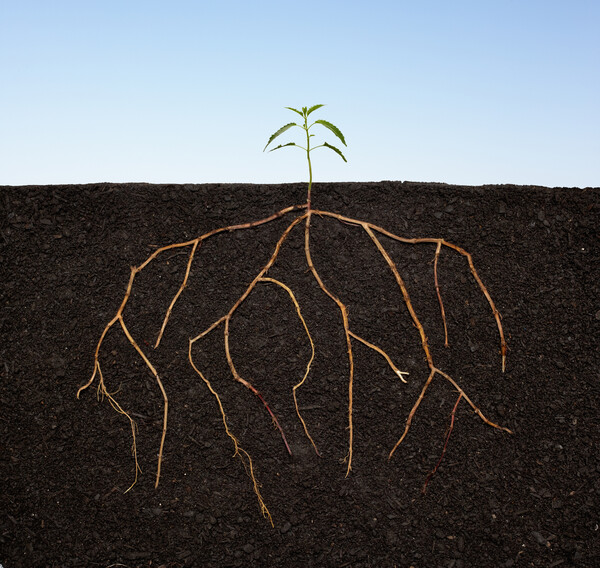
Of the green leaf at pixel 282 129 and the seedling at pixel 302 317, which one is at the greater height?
the green leaf at pixel 282 129

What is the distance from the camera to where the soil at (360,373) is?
135cm

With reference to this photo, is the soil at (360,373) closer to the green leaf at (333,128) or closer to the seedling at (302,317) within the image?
the seedling at (302,317)

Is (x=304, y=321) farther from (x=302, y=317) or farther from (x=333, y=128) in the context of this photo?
(x=333, y=128)

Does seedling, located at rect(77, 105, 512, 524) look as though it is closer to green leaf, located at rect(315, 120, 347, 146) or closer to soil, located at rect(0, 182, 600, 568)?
soil, located at rect(0, 182, 600, 568)

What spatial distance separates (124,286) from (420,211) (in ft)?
2.62

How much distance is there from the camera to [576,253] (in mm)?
1366

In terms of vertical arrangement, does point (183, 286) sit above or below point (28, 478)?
above

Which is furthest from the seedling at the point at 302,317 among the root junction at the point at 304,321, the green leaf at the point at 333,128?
the green leaf at the point at 333,128

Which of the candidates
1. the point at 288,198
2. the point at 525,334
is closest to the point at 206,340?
the point at 288,198

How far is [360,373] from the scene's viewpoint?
1353mm

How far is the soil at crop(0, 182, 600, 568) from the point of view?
4.43 feet

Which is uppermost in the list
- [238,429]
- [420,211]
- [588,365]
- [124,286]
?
[420,211]

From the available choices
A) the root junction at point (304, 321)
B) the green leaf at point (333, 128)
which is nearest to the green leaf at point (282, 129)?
the green leaf at point (333, 128)

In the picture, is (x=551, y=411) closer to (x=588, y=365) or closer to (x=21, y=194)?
(x=588, y=365)
